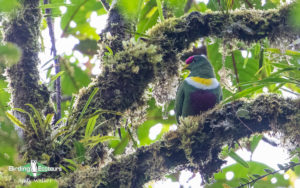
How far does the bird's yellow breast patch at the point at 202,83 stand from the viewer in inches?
115

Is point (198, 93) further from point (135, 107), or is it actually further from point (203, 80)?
point (135, 107)

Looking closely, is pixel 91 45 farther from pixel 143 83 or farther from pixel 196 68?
pixel 143 83

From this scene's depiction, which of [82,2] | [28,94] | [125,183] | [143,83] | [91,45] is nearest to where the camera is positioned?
[125,183]

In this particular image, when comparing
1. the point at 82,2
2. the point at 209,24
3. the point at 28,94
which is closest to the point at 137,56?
the point at 209,24

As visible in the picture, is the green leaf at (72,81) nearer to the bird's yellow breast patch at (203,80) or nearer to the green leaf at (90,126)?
the bird's yellow breast patch at (203,80)

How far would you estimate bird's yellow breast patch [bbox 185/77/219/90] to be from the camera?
2918 millimetres

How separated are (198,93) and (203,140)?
1165 millimetres

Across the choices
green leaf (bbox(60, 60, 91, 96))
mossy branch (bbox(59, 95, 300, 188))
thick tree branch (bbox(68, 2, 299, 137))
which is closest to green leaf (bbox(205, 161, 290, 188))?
mossy branch (bbox(59, 95, 300, 188))

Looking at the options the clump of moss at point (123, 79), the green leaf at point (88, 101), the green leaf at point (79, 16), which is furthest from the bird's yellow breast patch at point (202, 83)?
the green leaf at point (79, 16)

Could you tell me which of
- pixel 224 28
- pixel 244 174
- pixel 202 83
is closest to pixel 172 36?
pixel 224 28

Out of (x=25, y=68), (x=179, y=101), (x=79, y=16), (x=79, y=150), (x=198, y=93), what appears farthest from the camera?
(x=79, y=16)

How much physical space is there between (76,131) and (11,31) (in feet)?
2.26

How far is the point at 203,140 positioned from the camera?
1733 mm

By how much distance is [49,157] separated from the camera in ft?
5.49
